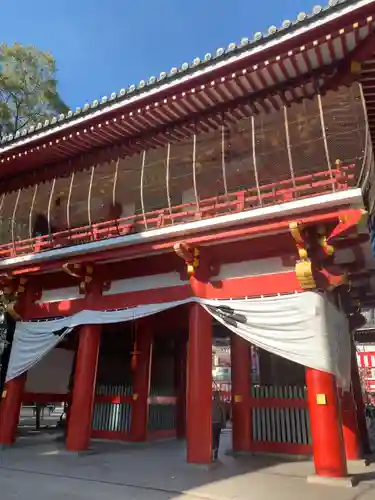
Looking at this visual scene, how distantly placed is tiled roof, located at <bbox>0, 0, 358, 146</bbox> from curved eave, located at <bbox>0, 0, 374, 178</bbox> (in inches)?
2.0

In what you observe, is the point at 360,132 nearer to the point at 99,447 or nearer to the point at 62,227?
the point at 62,227

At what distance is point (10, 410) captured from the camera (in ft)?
37.4

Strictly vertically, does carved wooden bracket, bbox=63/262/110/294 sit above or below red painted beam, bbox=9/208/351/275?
below

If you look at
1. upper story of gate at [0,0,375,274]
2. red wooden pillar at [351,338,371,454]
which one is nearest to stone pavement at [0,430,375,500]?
red wooden pillar at [351,338,371,454]

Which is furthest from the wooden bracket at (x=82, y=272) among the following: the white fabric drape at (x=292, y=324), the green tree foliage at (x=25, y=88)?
the green tree foliage at (x=25, y=88)

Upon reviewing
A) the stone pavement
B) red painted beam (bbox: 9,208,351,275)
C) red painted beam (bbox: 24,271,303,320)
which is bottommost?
the stone pavement

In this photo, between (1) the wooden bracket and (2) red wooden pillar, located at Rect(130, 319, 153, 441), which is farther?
(2) red wooden pillar, located at Rect(130, 319, 153, 441)

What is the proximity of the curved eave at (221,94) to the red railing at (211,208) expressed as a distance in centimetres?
192

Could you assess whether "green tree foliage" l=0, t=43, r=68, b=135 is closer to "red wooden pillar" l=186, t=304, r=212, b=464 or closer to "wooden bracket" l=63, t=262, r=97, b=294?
"wooden bracket" l=63, t=262, r=97, b=294

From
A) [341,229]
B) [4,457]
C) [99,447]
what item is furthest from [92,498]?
[341,229]

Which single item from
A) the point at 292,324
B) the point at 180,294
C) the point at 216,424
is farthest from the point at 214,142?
the point at 216,424

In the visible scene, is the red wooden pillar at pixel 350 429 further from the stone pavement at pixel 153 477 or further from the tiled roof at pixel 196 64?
the tiled roof at pixel 196 64

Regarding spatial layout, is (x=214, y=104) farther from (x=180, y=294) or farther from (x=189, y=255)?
(x=180, y=294)

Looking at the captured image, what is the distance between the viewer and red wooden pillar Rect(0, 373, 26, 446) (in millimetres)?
11383
